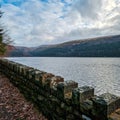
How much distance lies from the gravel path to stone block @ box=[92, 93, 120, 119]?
2827mm

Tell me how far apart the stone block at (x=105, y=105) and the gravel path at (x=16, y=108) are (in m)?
2.83

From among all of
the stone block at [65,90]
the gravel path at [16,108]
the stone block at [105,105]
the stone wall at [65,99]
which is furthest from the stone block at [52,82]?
the stone block at [105,105]

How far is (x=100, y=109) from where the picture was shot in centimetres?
350

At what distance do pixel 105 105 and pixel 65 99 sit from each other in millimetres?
1551

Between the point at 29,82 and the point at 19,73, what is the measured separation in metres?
1.80

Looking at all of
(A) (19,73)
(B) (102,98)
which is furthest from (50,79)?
(A) (19,73)

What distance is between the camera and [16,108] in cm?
674

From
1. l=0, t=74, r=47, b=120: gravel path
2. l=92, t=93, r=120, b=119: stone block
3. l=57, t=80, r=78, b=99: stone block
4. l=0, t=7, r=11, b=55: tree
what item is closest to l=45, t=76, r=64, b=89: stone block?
l=57, t=80, r=78, b=99: stone block

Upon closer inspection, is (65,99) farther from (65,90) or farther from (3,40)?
(3,40)

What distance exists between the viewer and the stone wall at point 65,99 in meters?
3.55

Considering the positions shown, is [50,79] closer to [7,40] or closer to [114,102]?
[114,102]

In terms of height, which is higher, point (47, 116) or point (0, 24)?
point (0, 24)

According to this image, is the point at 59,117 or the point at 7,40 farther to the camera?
the point at 7,40

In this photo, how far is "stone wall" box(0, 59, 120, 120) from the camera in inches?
140
